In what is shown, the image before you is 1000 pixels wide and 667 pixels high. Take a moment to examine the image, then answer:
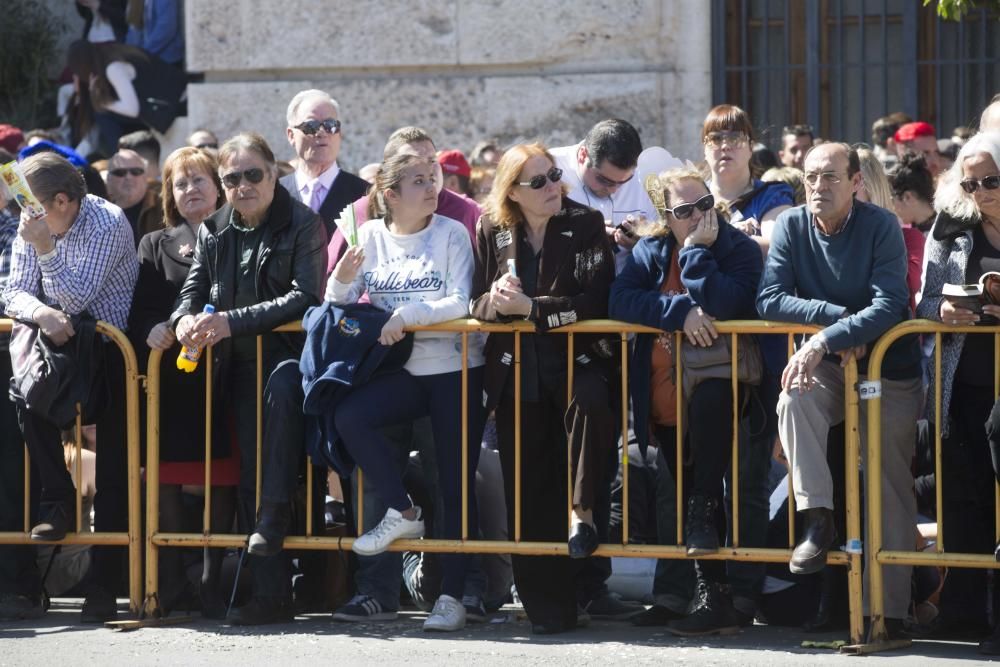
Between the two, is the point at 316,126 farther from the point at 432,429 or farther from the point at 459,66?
the point at 459,66

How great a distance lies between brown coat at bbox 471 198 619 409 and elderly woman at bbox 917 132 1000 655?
4.10 ft

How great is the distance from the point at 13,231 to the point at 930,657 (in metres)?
4.33

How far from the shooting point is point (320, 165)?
27.1 feet

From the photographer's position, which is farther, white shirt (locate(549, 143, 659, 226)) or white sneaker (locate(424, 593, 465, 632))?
white shirt (locate(549, 143, 659, 226))

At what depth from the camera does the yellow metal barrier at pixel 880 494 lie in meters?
6.47

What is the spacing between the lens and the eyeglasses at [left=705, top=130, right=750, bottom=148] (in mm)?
7648

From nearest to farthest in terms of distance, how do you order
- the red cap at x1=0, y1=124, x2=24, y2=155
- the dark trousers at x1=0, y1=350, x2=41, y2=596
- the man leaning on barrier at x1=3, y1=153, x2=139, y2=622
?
the man leaning on barrier at x1=3, y1=153, x2=139, y2=622
the dark trousers at x1=0, y1=350, x2=41, y2=596
the red cap at x1=0, y1=124, x2=24, y2=155

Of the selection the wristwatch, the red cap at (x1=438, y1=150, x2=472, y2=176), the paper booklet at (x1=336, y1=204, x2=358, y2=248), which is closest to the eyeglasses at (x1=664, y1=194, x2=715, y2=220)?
the wristwatch

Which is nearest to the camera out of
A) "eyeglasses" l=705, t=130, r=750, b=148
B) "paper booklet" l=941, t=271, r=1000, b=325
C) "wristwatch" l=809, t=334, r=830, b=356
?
"paper booklet" l=941, t=271, r=1000, b=325

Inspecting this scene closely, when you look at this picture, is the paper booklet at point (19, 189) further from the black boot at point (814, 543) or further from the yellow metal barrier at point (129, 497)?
the black boot at point (814, 543)

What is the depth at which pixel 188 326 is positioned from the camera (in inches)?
276

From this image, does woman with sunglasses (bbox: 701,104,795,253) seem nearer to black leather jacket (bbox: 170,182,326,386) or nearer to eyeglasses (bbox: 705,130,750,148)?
eyeglasses (bbox: 705,130,750,148)

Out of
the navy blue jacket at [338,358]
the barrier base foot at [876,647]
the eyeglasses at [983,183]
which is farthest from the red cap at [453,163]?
the barrier base foot at [876,647]

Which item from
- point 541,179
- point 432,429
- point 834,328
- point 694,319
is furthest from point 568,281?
point 834,328
